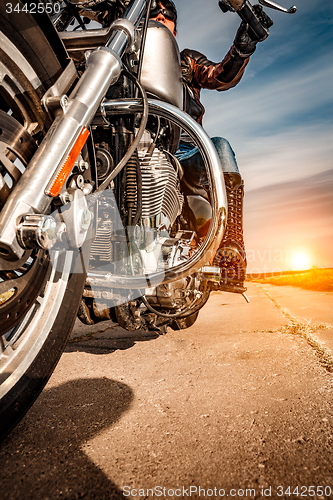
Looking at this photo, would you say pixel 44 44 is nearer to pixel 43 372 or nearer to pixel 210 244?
pixel 210 244

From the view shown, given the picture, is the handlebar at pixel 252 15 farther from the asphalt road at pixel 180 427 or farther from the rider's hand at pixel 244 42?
the asphalt road at pixel 180 427

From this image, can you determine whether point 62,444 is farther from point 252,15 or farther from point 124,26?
point 252,15

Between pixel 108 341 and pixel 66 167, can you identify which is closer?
pixel 66 167

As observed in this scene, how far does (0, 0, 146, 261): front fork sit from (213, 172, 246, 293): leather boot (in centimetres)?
125

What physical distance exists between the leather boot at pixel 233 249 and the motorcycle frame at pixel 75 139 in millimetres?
797

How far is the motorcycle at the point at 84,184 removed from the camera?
842 mm

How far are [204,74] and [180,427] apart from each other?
9.00ft

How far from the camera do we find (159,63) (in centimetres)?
148

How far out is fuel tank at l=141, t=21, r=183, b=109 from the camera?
146 centimetres

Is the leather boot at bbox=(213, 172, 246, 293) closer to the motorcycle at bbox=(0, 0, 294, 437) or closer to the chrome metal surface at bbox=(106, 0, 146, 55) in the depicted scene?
the motorcycle at bbox=(0, 0, 294, 437)

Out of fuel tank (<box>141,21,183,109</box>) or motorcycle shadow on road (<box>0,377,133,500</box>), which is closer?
motorcycle shadow on road (<box>0,377,133,500</box>)

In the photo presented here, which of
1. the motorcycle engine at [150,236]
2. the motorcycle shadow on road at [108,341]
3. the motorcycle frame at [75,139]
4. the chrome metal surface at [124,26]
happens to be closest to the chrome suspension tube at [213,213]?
the motorcycle frame at [75,139]

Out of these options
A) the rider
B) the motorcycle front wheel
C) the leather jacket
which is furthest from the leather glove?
the motorcycle front wheel

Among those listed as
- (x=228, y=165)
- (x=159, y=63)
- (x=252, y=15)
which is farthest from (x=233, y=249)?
(x=252, y=15)
